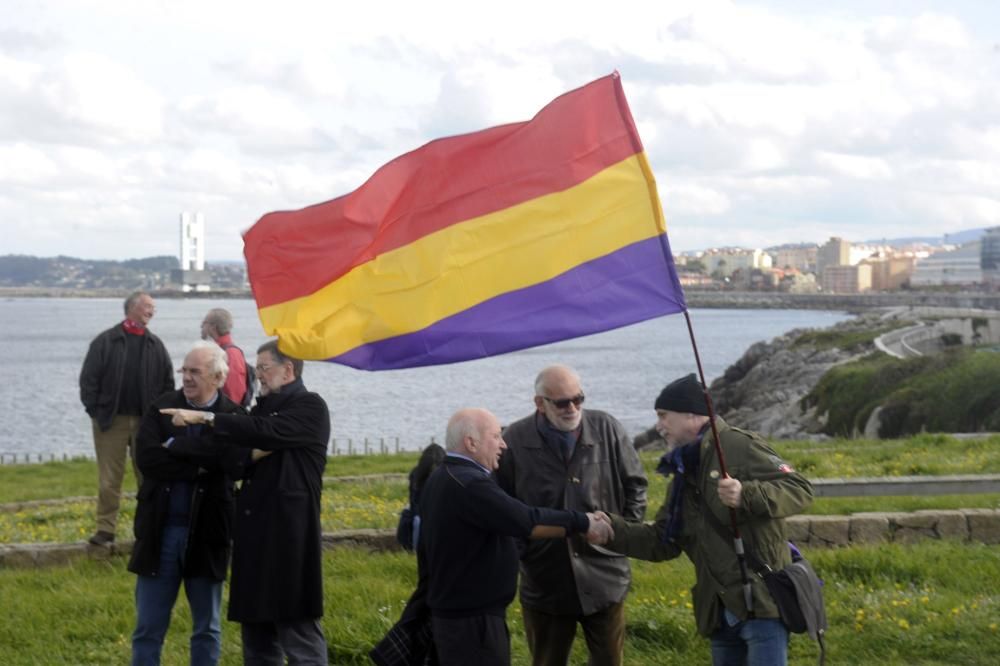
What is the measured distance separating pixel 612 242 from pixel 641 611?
3266 mm

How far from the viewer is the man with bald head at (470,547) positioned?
5.88 meters

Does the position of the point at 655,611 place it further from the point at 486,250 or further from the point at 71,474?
the point at 71,474

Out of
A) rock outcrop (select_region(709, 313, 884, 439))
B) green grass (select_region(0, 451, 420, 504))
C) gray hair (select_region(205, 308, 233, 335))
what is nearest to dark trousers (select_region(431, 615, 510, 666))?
gray hair (select_region(205, 308, 233, 335))

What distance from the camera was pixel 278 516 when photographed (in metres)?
6.72

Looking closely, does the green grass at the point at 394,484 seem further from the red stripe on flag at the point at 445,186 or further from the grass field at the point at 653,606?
the red stripe on flag at the point at 445,186

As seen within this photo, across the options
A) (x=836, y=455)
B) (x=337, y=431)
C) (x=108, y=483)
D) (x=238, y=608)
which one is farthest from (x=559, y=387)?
(x=337, y=431)

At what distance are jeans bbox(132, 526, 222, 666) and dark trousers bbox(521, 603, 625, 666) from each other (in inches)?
70.2

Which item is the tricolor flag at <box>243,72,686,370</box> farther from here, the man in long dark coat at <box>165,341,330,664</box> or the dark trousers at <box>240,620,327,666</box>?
the dark trousers at <box>240,620,327,666</box>

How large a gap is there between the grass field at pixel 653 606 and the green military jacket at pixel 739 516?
2215mm

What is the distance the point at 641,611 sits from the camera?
28.3ft

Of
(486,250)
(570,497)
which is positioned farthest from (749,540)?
(486,250)

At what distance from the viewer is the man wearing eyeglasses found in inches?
263

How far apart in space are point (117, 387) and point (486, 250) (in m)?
5.12

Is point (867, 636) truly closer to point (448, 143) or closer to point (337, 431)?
point (448, 143)
